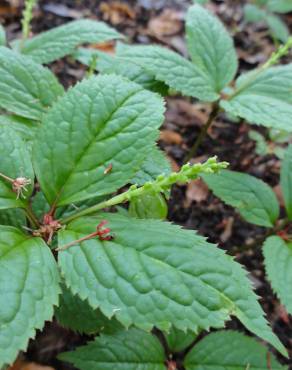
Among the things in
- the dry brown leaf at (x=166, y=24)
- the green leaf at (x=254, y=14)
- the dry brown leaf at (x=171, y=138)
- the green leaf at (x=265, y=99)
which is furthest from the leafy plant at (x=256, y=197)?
the dry brown leaf at (x=166, y=24)

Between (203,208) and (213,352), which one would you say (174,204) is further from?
(213,352)

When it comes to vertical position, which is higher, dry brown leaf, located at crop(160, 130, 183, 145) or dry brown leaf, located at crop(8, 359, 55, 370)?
dry brown leaf, located at crop(160, 130, 183, 145)

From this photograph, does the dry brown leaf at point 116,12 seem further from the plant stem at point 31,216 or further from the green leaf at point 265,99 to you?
the plant stem at point 31,216

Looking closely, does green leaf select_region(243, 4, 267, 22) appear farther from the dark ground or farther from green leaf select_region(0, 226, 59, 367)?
green leaf select_region(0, 226, 59, 367)

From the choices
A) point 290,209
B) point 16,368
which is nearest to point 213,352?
point 290,209

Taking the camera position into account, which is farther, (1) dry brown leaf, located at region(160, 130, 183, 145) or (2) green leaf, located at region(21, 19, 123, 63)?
(1) dry brown leaf, located at region(160, 130, 183, 145)

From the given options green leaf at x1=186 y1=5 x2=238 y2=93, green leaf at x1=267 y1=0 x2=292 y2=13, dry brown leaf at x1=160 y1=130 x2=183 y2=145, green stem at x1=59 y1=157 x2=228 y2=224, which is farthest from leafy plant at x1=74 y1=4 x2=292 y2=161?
green leaf at x1=267 y1=0 x2=292 y2=13
